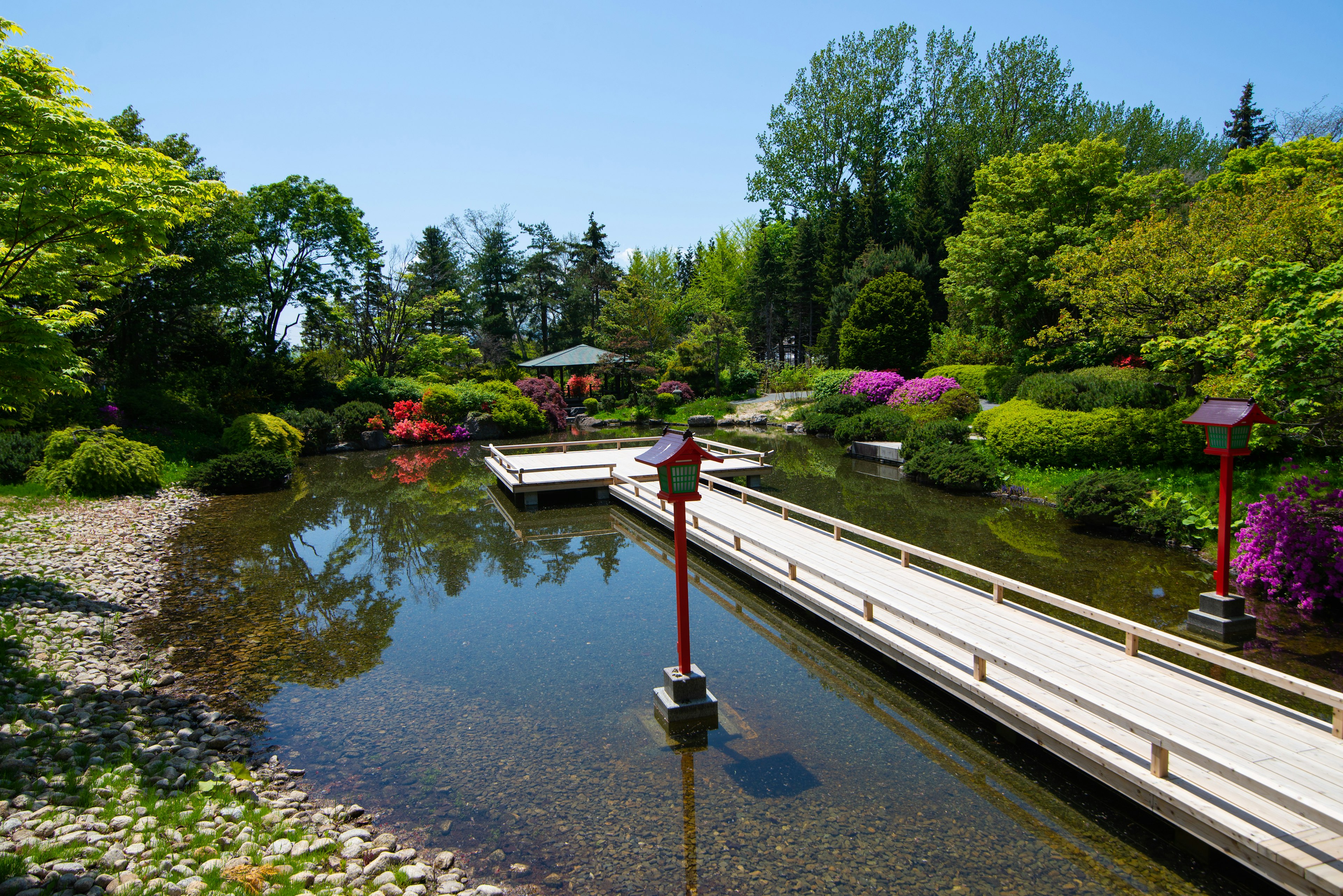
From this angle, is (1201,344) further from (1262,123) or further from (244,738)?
(1262,123)

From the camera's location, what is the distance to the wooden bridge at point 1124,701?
3.83 meters

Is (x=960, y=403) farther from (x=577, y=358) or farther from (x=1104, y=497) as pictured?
(x=577, y=358)

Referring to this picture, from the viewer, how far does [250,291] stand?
80.3 ft

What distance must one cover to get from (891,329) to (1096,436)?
16646 mm

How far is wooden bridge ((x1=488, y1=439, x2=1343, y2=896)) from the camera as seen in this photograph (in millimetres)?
3834

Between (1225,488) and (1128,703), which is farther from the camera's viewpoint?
(1225,488)

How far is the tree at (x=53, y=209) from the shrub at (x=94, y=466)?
5906mm

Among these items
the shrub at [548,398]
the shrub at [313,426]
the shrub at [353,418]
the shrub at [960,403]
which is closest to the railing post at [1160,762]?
the shrub at [960,403]

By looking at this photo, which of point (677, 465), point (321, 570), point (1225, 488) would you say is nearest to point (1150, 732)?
point (677, 465)

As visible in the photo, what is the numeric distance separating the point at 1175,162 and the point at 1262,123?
6.71 metres

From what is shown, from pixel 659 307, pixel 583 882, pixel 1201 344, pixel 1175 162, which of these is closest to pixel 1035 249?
pixel 1201 344

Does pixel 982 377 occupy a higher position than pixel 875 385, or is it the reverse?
pixel 982 377

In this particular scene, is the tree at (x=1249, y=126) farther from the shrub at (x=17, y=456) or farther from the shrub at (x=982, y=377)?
the shrub at (x=17, y=456)

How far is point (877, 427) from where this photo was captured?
69.4ft
